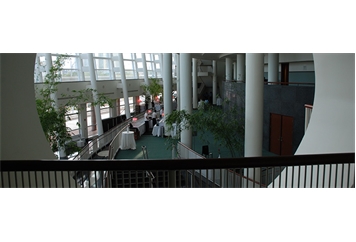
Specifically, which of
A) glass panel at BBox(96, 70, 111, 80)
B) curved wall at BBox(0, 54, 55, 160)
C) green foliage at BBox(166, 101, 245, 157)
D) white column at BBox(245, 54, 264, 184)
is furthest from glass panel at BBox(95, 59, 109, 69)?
curved wall at BBox(0, 54, 55, 160)

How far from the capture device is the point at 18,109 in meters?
4.23

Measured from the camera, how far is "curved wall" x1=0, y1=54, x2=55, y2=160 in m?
4.11

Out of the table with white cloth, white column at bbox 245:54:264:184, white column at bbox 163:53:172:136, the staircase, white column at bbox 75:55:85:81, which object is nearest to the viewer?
the staircase

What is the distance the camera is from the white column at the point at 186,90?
13.6 metres

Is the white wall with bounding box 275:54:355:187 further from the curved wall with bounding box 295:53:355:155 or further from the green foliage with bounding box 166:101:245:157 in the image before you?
the green foliage with bounding box 166:101:245:157

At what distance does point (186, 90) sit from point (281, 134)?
4229 millimetres

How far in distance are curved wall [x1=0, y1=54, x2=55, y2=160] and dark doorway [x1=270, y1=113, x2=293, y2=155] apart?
10.7m

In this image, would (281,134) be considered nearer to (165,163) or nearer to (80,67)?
(165,163)

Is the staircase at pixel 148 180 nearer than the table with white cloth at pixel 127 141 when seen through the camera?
Yes

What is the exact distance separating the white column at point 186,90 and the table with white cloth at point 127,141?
2.97 metres

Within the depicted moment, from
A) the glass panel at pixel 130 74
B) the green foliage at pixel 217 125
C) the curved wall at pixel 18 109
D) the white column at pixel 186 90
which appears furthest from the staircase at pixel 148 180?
the glass panel at pixel 130 74

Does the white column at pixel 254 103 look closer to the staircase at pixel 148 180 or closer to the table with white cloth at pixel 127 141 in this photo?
the staircase at pixel 148 180
